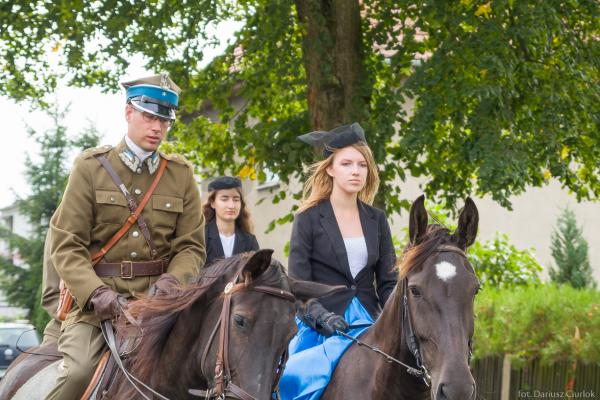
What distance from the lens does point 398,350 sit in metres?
5.73

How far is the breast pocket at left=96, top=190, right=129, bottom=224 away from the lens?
5.49 meters

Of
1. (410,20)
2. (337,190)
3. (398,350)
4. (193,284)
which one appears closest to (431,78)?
(410,20)

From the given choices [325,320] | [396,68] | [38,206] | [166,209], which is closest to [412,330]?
[325,320]

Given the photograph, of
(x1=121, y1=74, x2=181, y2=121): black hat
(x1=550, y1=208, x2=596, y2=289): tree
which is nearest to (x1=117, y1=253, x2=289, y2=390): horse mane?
(x1=121, y1=74, x2=181, y2=121): black hat

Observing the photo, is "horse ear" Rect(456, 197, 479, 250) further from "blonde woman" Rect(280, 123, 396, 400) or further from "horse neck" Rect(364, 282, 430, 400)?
"blonde woman" Rect(280, 123, 396, 400)

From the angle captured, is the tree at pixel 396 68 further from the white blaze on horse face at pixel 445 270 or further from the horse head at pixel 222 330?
the horse head at pixel 222 330

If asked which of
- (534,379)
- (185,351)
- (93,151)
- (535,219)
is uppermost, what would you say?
(535,219)

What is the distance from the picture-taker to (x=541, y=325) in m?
13.7

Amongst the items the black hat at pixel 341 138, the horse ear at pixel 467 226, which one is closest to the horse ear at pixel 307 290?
the horse ear at pixel 467 226

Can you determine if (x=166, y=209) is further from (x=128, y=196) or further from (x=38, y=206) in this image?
(x=38, y=206)

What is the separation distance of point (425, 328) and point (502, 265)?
48.3 ft

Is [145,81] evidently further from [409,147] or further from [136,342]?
[409,147]

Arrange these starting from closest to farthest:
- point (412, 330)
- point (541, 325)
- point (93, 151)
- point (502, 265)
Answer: point (412, 330)
point (93, 151)
point (541, 325)
point (502, 265)

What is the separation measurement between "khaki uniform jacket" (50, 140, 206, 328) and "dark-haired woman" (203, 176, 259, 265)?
13.9 feet
